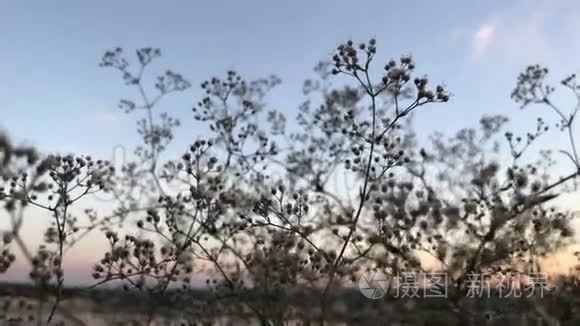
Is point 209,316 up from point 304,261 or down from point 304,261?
down

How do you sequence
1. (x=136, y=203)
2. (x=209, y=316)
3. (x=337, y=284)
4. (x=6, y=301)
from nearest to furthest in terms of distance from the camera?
1. (x=337, y=284)
2. (x=6, y=301)
3. (x=209, y=316)
4. (x=136, y=203)

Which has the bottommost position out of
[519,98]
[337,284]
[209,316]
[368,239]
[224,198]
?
[209,316]

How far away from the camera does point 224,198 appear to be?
9.40 m

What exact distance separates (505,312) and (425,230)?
255 centimetres

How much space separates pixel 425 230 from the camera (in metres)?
8.97

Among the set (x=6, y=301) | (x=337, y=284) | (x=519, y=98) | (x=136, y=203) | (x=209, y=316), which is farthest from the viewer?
(x=519, y=98)

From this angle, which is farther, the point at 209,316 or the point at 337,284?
the point at 209,316

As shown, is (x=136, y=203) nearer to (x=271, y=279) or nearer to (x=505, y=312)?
(x=271, y=279)

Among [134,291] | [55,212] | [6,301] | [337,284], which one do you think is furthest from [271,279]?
[6,301]

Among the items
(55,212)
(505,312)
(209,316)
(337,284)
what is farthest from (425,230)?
(55,212)

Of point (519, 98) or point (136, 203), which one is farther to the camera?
point (519, 98)

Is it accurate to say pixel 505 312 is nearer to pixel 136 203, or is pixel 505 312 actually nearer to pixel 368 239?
pixel 368 239

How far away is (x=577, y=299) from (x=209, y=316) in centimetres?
648

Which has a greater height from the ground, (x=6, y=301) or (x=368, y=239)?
(x=368, y=239)
